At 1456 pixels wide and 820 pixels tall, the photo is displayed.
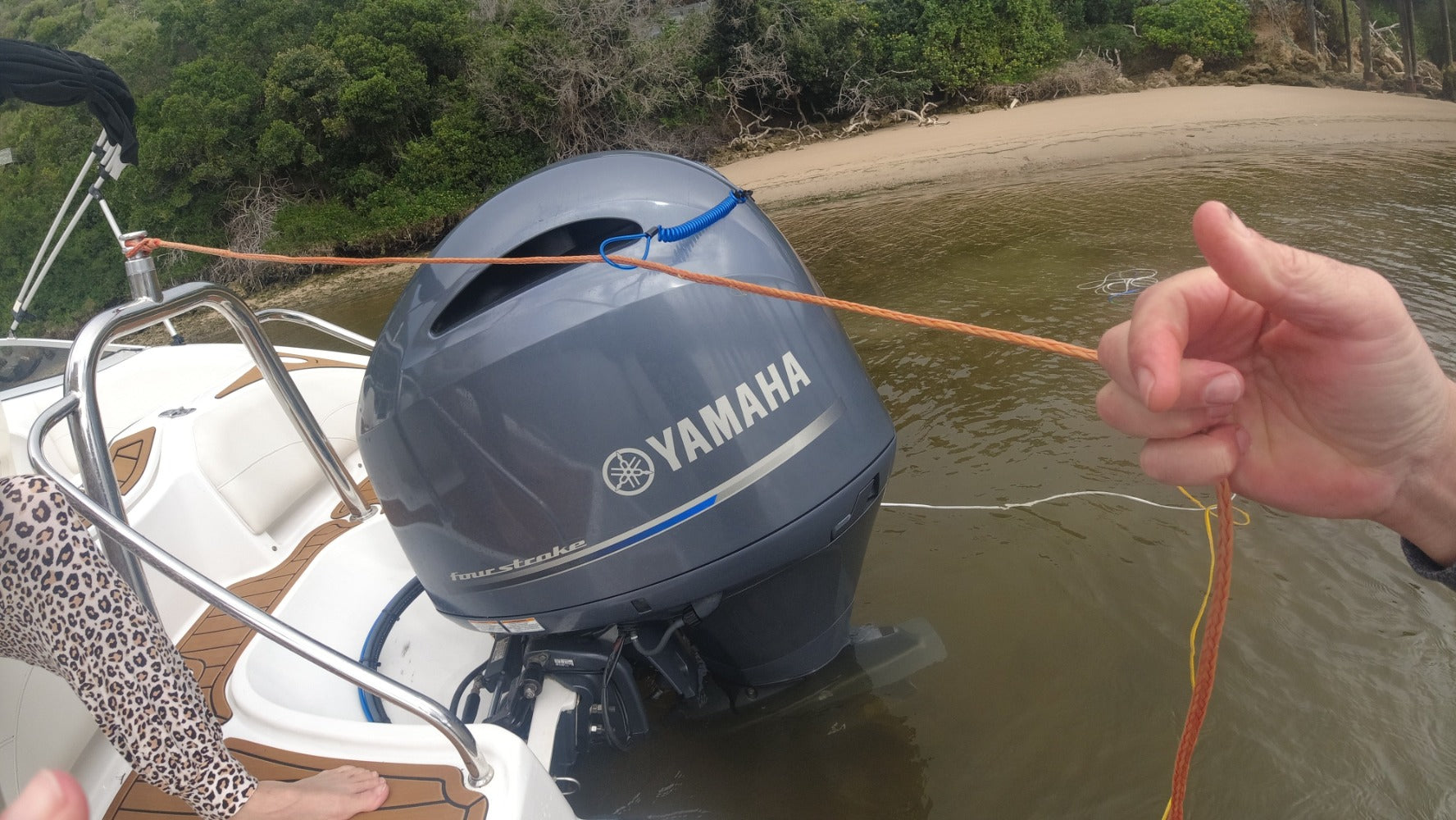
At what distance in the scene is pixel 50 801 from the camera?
48 cm

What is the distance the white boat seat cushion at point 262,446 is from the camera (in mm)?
2229

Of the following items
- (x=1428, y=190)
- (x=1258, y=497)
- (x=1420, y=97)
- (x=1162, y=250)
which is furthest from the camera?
(x=1420, y=97)

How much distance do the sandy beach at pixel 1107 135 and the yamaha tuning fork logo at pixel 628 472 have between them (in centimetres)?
861

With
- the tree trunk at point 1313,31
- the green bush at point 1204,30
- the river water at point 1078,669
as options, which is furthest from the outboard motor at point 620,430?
the tree trunk at point 1313,31

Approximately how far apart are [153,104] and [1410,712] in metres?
17.5

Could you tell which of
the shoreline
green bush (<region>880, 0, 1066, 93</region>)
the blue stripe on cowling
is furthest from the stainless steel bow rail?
green bush (<region>880, 0, 1066, 93</region>)

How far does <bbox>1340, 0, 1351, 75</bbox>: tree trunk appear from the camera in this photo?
11.2m

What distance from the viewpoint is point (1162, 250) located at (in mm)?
5109

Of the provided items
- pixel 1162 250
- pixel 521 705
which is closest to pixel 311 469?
pixel 521 705

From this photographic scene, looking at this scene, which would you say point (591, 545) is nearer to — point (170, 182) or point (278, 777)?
point (278, 777)

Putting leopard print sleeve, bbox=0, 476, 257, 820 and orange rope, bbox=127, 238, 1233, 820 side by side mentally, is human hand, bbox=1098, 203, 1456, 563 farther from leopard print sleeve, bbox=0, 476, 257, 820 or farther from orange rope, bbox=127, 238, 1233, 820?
leopard print sleeve, bbox=0, 476, 257, 820

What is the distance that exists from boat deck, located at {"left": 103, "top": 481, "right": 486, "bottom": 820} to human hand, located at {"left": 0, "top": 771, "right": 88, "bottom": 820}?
79 cm

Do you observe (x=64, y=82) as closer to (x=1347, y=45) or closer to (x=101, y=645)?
(x=101, y=645)

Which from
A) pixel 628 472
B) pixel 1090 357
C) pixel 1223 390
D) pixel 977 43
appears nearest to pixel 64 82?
pixel 628 472
